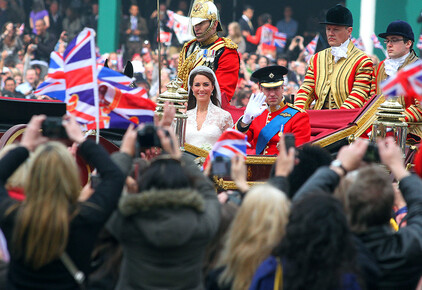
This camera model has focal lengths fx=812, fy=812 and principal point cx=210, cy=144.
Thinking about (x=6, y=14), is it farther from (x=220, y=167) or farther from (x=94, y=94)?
(x=220, y=167)

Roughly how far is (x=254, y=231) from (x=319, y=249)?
0.37 meters

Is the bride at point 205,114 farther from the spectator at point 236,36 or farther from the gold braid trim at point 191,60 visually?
the spectator at point 236,36

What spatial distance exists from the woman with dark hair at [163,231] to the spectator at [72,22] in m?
19.0

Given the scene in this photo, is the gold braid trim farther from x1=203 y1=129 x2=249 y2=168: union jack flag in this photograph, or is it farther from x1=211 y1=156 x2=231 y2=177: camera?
Answer: x1=211 y1=156 x2=231 y2=177: camera

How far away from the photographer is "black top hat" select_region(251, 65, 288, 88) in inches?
292

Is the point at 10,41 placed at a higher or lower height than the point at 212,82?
higher

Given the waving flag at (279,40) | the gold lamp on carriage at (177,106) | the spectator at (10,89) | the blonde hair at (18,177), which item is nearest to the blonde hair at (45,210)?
the blonde hair at (18,177)

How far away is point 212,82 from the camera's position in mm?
7980

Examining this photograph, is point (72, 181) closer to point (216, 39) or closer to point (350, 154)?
point (350, 154)

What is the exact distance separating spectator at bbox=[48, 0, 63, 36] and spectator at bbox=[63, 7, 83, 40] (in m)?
0.18

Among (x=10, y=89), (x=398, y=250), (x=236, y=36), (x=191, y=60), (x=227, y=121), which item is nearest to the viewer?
(x=398, y=250)

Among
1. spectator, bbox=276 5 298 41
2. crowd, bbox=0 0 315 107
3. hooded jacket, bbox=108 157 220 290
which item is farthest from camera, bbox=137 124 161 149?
spectator, bbox=276 5 298 41

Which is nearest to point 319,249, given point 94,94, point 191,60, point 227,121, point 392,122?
point 94,94

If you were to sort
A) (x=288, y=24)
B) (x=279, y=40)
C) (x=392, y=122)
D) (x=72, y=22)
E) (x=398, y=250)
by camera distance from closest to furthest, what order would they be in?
(x=398, y=250) < (x=392, y=122) < (x=279, y=40) < (x=72, y=22) < (x=288, y=24)
